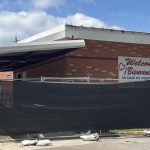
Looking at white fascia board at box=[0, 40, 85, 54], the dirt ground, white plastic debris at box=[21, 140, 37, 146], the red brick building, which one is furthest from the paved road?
the red brick building

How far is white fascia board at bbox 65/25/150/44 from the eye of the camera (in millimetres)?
19141

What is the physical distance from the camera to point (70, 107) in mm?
15008

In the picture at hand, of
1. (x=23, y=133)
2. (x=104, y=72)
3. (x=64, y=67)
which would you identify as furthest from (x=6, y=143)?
(x=104, y=72)

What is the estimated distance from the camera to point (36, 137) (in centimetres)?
1438

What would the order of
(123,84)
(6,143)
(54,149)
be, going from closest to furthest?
(54,149) → (6,143) → (123,84)

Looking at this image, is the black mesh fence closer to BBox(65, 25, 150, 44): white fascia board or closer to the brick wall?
the brick wall

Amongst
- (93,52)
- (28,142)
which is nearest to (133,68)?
(93,52)

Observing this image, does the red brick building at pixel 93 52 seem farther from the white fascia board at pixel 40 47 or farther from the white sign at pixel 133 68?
the white fascia board at pixel 40 47

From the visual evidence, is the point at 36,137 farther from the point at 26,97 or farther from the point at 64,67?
the point at 64,67

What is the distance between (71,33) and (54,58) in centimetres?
A: 126

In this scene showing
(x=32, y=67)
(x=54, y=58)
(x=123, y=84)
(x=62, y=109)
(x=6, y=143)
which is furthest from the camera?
(x=32, y=67)

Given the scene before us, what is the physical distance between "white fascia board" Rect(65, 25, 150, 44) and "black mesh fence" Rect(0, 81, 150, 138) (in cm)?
422

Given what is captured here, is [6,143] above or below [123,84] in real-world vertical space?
below

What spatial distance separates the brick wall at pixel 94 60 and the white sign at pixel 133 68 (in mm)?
203
